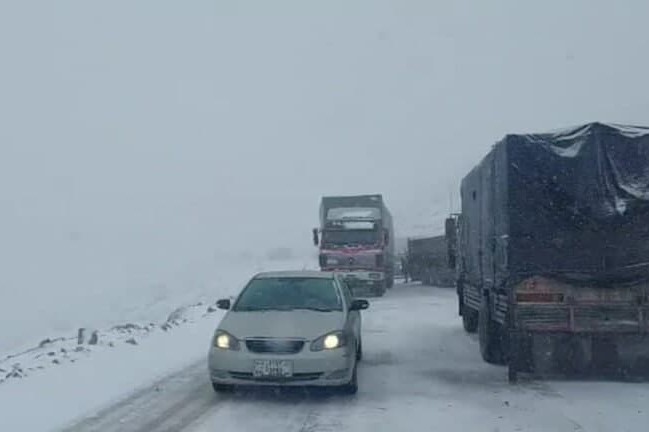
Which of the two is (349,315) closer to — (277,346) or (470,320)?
(277,346)

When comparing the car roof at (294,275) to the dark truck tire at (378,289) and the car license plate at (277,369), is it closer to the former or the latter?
the car license plate at (277,369)

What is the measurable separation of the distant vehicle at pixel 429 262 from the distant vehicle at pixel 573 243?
86.2 feet

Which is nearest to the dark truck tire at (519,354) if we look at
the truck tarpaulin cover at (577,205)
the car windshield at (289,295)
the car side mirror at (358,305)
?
the truck tarpaulin cover at (577,205)

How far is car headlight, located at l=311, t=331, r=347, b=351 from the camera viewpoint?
9797 millimetres

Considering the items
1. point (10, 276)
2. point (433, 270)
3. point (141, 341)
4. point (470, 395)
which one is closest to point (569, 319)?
point (470, 395)

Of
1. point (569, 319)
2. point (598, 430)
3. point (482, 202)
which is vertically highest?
point (482, 202)

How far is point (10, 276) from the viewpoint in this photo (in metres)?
58.9

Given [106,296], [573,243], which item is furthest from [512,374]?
[106,296]

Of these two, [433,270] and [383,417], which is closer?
[383,417]

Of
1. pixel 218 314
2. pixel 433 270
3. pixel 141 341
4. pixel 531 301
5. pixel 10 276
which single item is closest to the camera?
pixel 531 301

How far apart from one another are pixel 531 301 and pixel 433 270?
30.5m

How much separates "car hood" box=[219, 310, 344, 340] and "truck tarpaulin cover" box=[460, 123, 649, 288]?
2.65 metres

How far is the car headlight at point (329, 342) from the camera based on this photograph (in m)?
9.80

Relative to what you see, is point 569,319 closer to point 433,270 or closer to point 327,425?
point 327,425
